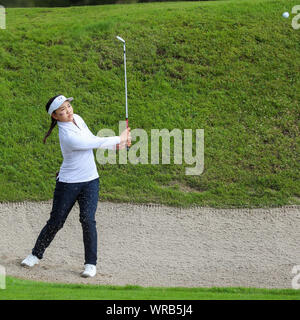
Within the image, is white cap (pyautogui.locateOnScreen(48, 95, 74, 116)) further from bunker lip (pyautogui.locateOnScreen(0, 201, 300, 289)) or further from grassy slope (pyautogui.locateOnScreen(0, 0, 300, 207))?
grassy slope (pyautogui.locateOnScreen(0, 0, 300, 207))

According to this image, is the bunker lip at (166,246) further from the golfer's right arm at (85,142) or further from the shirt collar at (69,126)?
the shirt collar at (69,126)

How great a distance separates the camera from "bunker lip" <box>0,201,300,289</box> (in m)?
7.41

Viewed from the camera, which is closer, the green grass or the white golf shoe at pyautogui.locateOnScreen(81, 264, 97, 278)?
the green grass

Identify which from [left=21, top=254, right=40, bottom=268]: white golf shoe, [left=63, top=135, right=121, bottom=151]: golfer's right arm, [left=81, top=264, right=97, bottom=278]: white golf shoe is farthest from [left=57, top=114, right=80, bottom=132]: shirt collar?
[left=21, top=254, right=40, bottom=268]: white golf shoe

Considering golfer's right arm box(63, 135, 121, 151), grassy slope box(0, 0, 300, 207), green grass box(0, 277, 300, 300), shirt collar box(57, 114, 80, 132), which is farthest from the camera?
grassy slope box(0, 0, 300, 207)

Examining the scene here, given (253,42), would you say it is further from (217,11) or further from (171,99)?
(171,99)

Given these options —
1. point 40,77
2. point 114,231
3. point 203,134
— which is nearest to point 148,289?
point 114,231

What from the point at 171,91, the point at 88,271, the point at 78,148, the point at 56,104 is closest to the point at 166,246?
the point at 88,271

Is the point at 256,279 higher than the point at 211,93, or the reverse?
the point at 211,93

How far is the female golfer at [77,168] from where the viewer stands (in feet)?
22.0

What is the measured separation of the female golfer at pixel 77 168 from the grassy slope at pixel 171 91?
3.21 metres

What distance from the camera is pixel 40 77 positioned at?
516 inches

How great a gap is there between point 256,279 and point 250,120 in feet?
16.6

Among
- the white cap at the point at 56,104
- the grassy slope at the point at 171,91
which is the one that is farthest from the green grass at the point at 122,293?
the grassy slope at the point at 171,91
